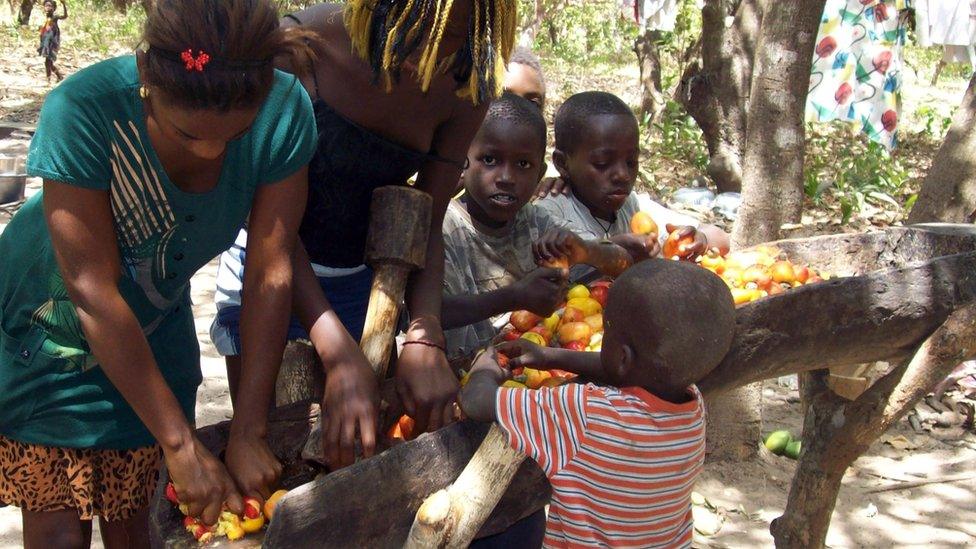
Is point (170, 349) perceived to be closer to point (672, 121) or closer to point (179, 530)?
point (179, 530)

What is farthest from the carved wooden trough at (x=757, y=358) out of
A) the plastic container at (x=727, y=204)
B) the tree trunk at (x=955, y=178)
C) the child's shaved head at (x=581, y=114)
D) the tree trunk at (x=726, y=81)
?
the tree trunk at (x=726, y=81)

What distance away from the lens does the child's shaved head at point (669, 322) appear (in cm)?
179

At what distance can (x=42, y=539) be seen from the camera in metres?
1.99

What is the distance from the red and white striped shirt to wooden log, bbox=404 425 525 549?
4 cm

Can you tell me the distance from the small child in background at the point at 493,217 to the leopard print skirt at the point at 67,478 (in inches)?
37.3

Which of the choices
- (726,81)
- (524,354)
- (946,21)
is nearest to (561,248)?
(524,354)

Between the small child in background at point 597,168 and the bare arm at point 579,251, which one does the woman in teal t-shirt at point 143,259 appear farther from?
the small child in background at point 597,168

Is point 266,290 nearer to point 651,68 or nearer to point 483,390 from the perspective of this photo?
point 483,390

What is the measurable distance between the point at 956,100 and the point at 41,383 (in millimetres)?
15508

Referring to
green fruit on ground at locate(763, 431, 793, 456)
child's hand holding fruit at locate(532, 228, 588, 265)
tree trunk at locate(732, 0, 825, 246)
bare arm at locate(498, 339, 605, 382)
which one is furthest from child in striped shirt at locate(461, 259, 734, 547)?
green fruit on ground at locate(763, 431, 793, 456)

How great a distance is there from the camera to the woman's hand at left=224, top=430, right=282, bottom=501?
1.74 m

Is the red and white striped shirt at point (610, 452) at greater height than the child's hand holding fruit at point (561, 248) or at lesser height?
lesser

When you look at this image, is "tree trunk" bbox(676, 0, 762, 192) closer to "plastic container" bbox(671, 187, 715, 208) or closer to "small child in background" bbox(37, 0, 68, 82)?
"plastic container" bbox(671, 187, 715, 208)

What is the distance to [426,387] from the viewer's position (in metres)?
1.96
